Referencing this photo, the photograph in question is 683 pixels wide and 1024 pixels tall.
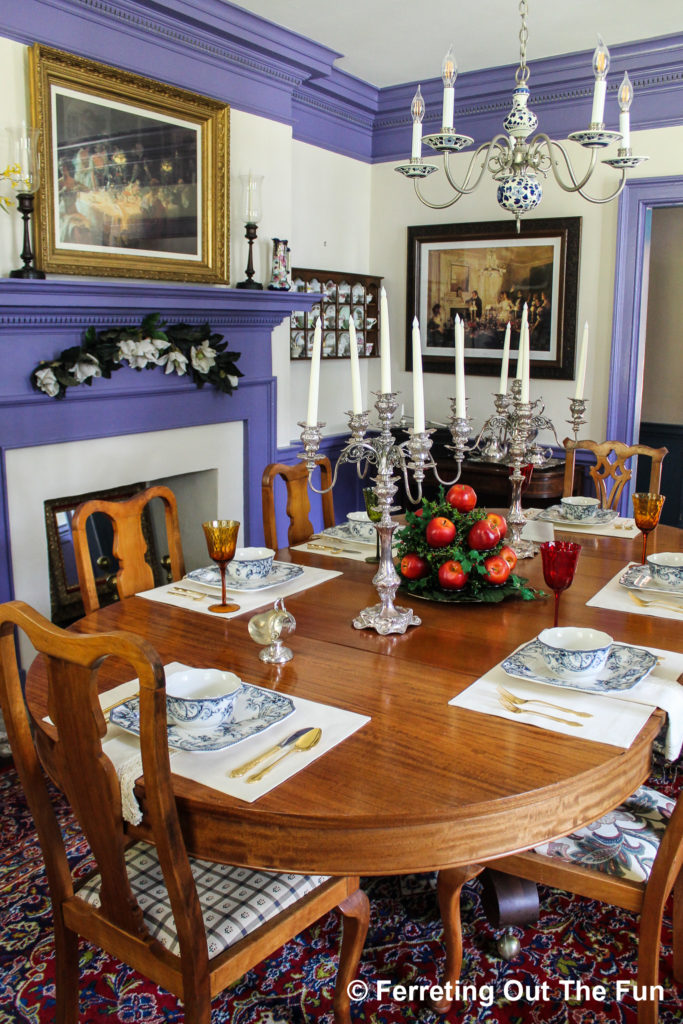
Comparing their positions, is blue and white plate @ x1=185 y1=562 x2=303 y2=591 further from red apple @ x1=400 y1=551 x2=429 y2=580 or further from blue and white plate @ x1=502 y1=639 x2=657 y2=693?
blue and white plate @ x1=502 y1=639 x2=657 y2=693

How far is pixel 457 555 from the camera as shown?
6.48ft

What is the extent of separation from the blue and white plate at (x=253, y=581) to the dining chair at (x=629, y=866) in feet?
2.84

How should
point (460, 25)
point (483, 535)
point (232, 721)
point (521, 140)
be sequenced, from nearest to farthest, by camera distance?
point (232, 721) < point (483, 535) < point (521, 140) < point (460, 25)

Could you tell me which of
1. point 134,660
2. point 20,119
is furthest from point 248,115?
point 134,660

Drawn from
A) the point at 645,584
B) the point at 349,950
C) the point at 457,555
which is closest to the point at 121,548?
the point at 457,555

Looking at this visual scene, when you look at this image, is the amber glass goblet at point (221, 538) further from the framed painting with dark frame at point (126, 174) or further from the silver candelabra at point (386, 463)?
the framed painting with dark frame at point (126, 174)

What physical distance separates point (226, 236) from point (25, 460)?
1.34 m

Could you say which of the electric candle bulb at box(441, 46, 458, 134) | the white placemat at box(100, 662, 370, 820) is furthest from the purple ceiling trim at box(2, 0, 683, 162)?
the white placemat at box(100, 662, 370, 820)

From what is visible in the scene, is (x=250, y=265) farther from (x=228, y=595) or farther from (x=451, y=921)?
(x=451, y=921)

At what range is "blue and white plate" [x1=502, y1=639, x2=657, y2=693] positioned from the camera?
1.52 m

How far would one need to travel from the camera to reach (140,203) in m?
3.24

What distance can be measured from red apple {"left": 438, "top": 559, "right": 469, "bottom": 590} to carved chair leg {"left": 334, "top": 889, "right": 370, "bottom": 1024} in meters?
0.70

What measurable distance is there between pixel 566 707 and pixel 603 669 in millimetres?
166

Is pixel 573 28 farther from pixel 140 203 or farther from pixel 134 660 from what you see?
pixel 134 660
